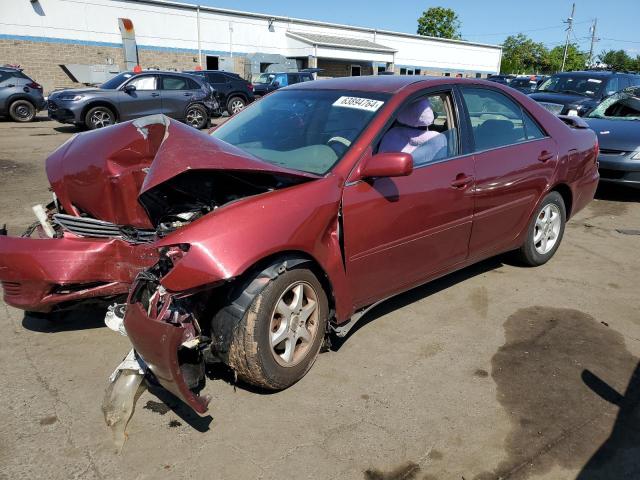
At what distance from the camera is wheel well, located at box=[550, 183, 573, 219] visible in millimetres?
4817

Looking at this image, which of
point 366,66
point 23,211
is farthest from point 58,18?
point 23,211

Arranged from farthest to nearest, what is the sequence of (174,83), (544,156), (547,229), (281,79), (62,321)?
1. (281,79)
2. (174,83)
3. (547,229)
4. (544,156)
5. (62,321)

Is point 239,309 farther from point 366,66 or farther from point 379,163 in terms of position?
point 366,66

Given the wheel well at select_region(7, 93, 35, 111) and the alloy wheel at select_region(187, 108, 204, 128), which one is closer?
the alloy wheel at select_region(187, 108, 204, 128)

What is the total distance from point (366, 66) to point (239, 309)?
1714 inches

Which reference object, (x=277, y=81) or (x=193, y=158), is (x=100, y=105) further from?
(x=193, y=158)

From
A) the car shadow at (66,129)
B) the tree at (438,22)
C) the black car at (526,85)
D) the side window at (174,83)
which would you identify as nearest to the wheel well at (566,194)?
the black car at (526,85)

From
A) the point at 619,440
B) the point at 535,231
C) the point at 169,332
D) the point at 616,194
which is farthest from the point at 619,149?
the point at 169,332

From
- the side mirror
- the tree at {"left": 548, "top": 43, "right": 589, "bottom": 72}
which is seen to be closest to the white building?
the side mirror

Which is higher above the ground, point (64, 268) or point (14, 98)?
point (14, 98)

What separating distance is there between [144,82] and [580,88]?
36.4 feet

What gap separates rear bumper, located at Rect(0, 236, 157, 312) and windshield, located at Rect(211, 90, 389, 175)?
42.1 inches

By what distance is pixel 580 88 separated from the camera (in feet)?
40.1

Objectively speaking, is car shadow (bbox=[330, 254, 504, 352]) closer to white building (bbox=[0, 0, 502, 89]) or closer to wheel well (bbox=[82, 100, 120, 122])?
wheel well (bbox=[82, 100, 120, 122])
